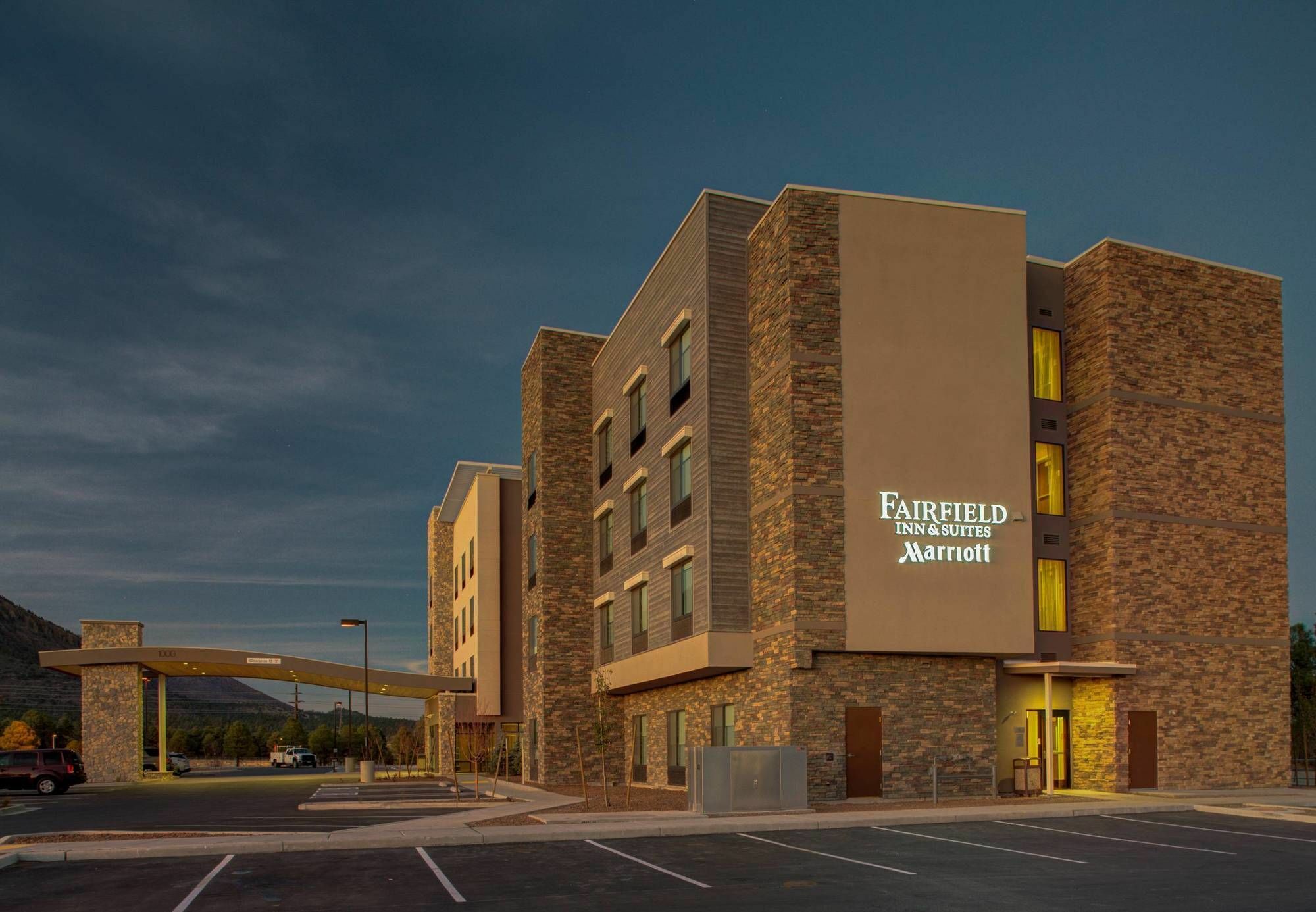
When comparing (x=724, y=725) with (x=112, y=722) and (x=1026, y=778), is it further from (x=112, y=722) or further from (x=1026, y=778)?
(x=112, y=722)

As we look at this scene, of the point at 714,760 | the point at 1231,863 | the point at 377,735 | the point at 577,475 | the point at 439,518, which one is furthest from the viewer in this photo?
the point at 439,518

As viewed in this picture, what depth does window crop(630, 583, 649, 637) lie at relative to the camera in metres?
36.2

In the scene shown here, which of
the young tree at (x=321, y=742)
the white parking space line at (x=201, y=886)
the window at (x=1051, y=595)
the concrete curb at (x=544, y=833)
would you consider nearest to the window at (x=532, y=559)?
the window at (x=1051, y=595)

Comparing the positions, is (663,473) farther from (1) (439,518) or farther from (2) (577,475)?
(1) (439,518)

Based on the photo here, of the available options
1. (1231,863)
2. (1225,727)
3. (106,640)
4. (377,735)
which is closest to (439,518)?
(377,735)

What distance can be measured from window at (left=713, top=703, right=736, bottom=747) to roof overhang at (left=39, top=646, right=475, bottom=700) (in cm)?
2569

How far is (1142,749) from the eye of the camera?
29.7 metres

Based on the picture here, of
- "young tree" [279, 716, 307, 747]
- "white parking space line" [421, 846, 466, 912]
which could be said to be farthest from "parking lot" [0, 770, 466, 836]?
"young tree" [279, 716, 307, 747]

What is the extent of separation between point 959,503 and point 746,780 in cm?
916

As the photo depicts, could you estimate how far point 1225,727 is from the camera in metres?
30.9

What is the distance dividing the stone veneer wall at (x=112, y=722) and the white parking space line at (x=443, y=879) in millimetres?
36983

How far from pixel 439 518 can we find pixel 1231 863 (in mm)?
60706

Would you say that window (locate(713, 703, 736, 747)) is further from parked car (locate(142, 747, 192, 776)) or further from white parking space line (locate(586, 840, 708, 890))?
parked car (locate(142, 747, 192, 776))

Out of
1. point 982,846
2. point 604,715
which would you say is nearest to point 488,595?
point 604,715
